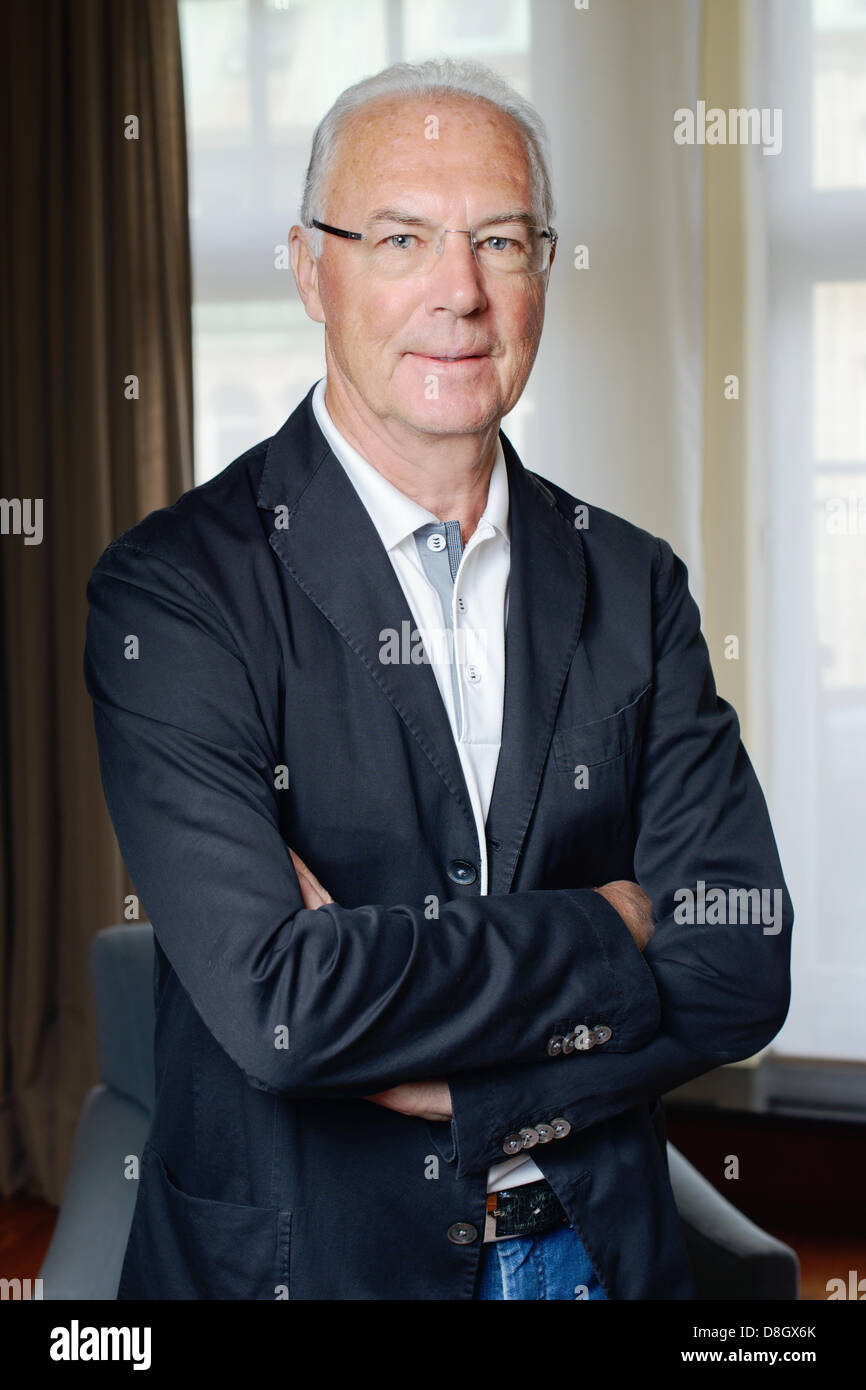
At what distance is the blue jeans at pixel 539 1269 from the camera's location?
3.97 feet

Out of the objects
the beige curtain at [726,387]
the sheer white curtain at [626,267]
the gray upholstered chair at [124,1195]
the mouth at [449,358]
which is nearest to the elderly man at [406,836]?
the mouth at [449,358]

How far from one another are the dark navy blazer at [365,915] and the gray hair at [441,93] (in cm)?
26

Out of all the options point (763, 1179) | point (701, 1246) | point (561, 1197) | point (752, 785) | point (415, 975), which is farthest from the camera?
A: point (763, 1179)

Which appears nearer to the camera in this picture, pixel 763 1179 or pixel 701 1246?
pixel 701 1246

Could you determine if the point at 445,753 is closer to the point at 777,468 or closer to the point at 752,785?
the point at 752,785

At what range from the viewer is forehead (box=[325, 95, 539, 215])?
121cm

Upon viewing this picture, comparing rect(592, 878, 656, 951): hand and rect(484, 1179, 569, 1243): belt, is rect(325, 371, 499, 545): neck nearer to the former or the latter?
rect(592, 878, 656, 951): hand

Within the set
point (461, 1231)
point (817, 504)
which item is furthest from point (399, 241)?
point (817, 504)

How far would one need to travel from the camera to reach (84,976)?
3.41 metres

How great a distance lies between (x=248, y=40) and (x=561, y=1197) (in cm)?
310

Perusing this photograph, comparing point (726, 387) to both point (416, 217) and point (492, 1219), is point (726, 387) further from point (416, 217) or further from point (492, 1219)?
point (492, 1219)

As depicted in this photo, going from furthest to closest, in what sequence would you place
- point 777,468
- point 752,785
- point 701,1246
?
point 777,468, point 701,1246, point 752,785

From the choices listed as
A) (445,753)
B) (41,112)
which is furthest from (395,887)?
(41,112)

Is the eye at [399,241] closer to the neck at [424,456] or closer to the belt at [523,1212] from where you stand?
the neck at [424,456]
